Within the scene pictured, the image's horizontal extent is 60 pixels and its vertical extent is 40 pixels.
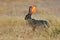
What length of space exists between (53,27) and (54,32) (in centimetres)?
48

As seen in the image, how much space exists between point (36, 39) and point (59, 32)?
1100 millimetres

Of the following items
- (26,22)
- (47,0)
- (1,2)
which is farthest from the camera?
(47,0)

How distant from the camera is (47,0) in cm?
1898

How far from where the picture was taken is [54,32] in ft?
27.2

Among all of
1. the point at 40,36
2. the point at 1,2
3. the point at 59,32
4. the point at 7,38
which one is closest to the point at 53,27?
the point at 59,32

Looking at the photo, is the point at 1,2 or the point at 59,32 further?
the point at 1,2

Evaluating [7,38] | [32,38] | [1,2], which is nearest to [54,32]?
[32,38]

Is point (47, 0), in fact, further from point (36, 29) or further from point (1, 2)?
point (36, 29)

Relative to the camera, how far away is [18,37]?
7.66 m

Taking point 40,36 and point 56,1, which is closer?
point 40,36

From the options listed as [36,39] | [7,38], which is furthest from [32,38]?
[7,38]

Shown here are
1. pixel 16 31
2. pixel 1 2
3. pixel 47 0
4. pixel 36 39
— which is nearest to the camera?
pixel 36 39

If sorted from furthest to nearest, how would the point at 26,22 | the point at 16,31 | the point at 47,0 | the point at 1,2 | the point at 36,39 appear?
the point at 47,0 < the point at 1,2 < the point at 26,22 < the point at 16,31 < the point at 36,39

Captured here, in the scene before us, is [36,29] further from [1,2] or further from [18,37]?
[1,2]
